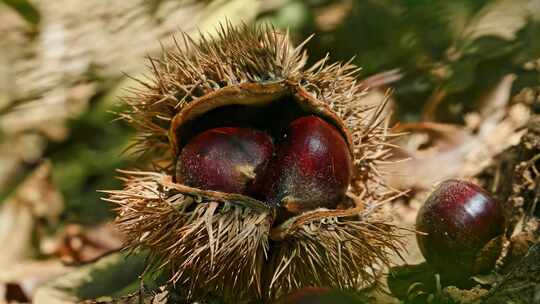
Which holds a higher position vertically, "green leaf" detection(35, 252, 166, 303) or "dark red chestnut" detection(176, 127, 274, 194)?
"dark red chestnut" detection(176, 127, 274, 194)

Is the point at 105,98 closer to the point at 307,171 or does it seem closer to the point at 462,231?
the point at 307,171

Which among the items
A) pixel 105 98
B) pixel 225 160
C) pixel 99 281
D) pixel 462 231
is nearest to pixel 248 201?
pixel 225 160

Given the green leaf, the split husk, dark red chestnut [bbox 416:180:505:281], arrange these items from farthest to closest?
the green leaf → dark red chestnut [bbox 416:180:505:281] → the split husk

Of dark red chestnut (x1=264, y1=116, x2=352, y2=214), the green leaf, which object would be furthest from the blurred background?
dark red chestnut (x1=264, y1=116, x2=352, y2=214)

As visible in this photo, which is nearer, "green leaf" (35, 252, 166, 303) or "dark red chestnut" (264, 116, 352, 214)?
"dark red chestnut" (264, 116, 352, 214)

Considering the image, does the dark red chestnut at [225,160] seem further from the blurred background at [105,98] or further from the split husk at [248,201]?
the blurred background at [105,98]

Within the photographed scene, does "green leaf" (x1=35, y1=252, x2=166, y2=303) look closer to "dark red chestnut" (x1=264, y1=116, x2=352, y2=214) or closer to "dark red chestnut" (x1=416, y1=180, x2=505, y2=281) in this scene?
"dark red chestnut" (x1=264, y1=116, x2=352, y2=214)
